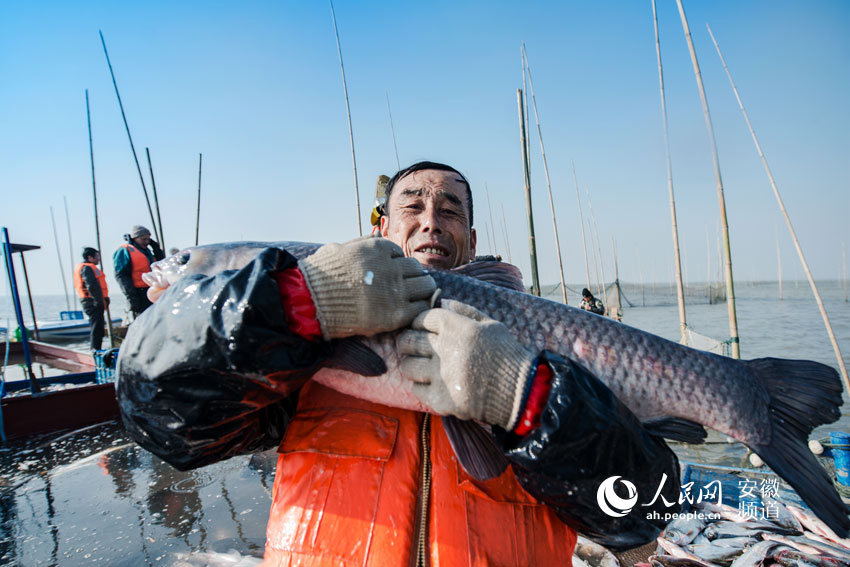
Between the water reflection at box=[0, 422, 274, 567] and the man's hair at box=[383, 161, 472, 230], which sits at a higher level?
the man's hair at box=[383, 161, 472, 230]

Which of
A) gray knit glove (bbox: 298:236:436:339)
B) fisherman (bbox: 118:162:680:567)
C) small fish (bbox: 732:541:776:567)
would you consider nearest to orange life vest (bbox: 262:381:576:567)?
fisherman (bbox: 118:162:680:567)

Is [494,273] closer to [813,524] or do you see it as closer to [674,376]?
[674,376]

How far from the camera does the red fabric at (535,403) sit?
4.94 feet

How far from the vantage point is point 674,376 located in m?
2.07

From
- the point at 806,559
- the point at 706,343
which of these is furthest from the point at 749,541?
the point at 706,343

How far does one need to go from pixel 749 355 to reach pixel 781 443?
16.5 m

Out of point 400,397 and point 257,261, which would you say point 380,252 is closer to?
point 257,261

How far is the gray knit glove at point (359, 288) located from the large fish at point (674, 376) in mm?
480

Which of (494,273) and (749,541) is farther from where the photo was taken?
(749,541)

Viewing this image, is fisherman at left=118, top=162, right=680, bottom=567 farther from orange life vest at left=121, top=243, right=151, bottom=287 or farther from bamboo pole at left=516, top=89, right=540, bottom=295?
orange life vest at left=121, top=243, right=151, bottom=287

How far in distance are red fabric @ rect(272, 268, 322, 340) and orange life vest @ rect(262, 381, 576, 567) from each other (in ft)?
1.69

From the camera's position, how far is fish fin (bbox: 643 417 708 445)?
195cm

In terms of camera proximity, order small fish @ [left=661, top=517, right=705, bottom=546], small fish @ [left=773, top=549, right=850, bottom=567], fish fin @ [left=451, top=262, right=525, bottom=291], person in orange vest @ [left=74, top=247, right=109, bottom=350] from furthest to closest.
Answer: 1. person in orange vest @ [left=74, top=247, right=109, bottom=350]
2. small fish @ [left=661, top=517, right=705, bottom=546]
3. small fish @ [left=773, top=549, right=850, bottom=567]
4. fish fin @ [left=451, top=262, right=525, bottom=291]

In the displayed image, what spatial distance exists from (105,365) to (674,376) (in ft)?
26.8
